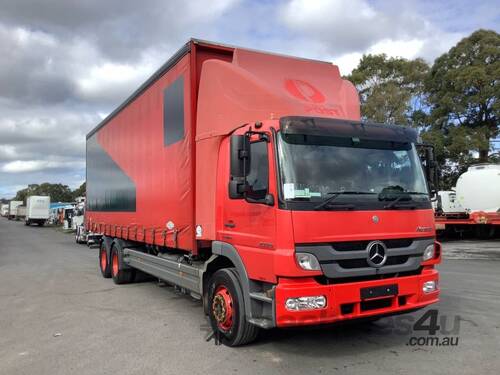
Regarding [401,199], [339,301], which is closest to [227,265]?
[339,301]

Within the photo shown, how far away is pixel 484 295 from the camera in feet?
28.4

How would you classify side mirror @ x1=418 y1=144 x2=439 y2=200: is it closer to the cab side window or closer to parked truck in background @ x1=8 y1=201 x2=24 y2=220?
the cab side window

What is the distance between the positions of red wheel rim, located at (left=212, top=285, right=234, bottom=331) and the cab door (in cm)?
59

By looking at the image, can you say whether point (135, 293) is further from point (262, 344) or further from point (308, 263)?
point (308, 263)

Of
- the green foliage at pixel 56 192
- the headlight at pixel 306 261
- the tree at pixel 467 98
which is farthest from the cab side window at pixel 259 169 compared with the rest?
the green foliage at pixel 56 192

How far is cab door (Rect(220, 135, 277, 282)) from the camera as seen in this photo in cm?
500

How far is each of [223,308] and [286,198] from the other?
1.71 metres

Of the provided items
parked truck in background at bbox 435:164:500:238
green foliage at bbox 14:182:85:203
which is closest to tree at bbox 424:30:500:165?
parked truck in background at bbox 435:164:500:238

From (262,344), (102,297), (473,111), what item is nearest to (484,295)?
(262,344)

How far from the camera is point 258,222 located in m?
5.23

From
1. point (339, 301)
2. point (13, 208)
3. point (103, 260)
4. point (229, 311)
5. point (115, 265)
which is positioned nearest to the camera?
point (339, 301)

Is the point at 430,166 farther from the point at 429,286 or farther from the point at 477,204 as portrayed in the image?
the point at 477,204

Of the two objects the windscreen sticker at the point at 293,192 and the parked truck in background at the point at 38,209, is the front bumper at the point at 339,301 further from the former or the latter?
the parked truck in background at the point at 38,209

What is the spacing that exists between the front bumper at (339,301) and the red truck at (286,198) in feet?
0.04
